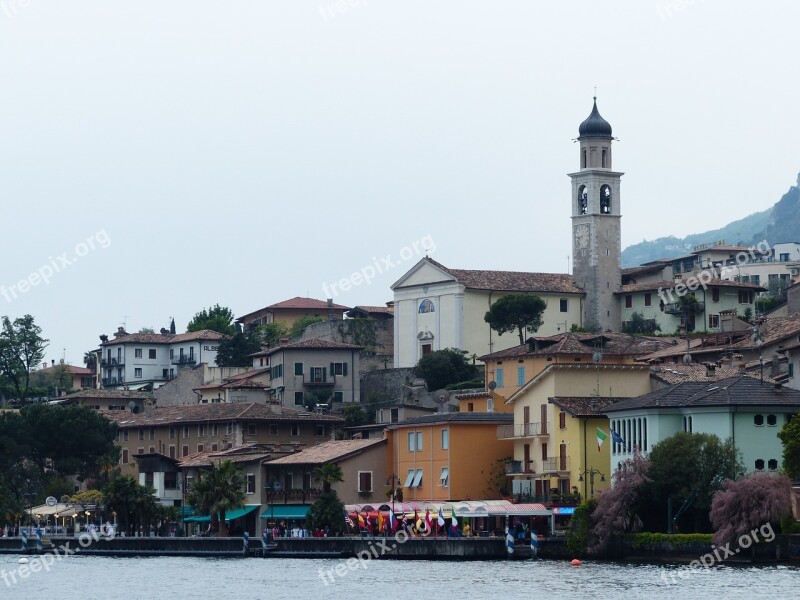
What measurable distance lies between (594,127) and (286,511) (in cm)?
5232

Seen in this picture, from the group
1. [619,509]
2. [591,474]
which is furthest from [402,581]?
[591,474]

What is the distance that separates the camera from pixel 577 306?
133 metres

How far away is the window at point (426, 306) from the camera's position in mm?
→ 131000

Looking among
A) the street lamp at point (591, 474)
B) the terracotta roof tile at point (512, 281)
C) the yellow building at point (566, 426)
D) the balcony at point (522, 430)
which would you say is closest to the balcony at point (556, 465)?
the yellow building at point (566, 426)

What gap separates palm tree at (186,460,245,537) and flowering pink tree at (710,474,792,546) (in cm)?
3177

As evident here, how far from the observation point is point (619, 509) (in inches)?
2788

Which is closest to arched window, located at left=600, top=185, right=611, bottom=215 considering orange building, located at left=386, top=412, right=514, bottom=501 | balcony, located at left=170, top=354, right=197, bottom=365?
balcony, located at left=170, top=354, right=197, bottom=365

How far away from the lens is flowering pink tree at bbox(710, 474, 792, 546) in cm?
6469

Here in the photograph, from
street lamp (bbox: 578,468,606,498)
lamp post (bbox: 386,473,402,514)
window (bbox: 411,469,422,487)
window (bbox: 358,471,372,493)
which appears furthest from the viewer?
window (bbox: 358,471,372,493)

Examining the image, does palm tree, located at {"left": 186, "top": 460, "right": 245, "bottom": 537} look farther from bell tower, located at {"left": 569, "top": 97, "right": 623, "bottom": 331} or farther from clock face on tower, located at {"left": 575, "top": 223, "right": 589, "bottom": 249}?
clock face on tower, located at {"left": 575, "top": 223, "right": 589, "bottom": 249}

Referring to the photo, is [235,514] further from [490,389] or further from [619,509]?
[619,509]

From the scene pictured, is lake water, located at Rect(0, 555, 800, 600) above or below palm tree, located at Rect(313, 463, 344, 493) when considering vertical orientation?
below

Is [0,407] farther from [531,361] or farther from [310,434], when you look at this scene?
[531,361]

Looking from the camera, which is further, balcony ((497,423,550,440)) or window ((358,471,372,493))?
window ((358,471,372,493))
